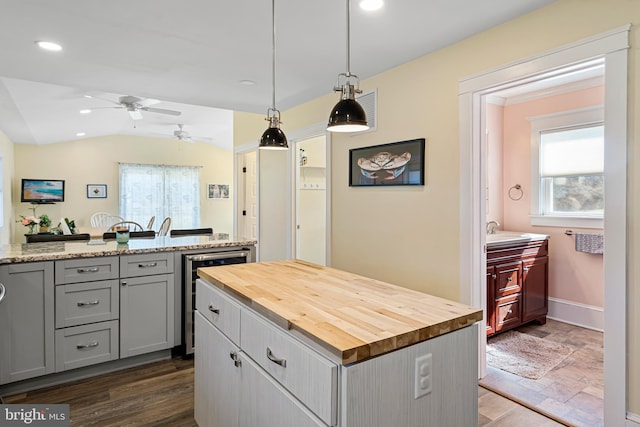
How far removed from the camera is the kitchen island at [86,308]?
2.39 m

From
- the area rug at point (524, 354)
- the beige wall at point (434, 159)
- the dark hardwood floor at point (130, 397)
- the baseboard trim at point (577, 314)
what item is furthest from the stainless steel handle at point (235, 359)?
the baseboard trim at point (577, 314)

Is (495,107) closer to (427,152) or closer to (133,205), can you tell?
(427,152)

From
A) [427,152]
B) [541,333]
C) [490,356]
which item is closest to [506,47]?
[427,152]

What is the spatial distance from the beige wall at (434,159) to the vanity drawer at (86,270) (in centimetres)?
205

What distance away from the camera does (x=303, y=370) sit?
42.5 inches

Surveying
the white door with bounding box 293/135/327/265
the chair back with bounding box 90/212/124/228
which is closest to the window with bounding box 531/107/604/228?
the white door with bounding box 293/135/327/265

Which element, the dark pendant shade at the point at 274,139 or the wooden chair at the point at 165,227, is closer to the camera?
the dark pendant shade at the point at 274,139

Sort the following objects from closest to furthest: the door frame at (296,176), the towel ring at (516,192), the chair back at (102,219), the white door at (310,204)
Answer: the door frame at (296,176)
the towel ring at (516,192)
the white door at (310,204)
the chair back at (102,219)

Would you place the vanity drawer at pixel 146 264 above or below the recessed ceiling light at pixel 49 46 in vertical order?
below

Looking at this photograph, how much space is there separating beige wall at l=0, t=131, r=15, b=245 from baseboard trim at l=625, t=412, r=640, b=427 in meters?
8.00

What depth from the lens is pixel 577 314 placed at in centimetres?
366

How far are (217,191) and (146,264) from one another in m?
6.81

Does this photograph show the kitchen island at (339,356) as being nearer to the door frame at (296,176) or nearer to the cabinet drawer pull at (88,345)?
the cabinet drawer pull at (88,345)

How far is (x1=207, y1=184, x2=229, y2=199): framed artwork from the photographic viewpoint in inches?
367
